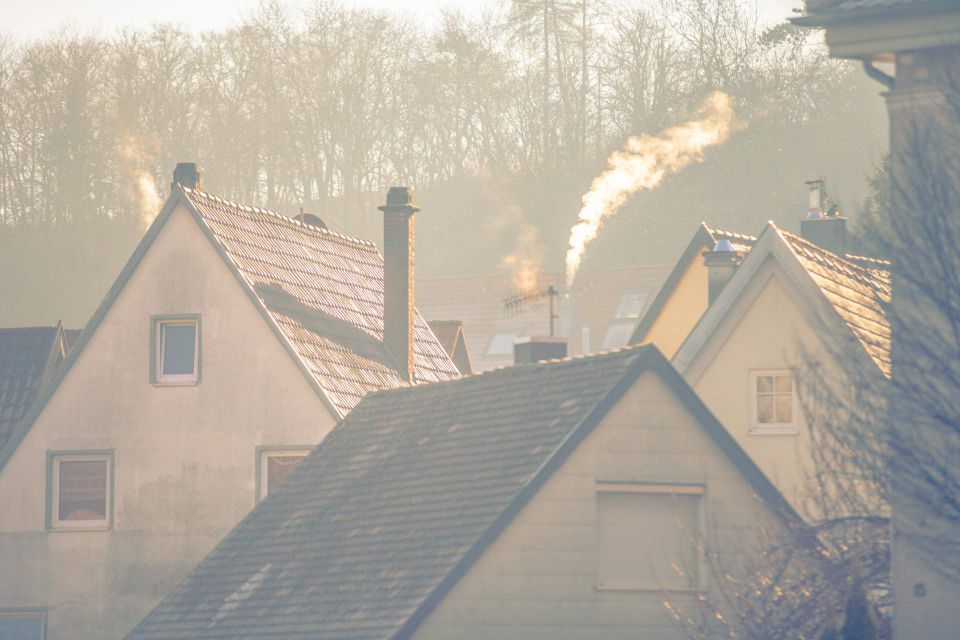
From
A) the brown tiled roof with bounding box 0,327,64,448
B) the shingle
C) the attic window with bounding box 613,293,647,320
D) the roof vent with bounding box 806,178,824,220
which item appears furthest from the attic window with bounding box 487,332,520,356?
the shingle

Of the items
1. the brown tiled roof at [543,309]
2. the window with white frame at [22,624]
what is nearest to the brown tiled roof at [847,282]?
the window with white frame at [22,624]

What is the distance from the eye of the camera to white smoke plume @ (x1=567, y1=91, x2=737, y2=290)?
63719 millimetres

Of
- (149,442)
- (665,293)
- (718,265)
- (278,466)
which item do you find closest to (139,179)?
(665,293)

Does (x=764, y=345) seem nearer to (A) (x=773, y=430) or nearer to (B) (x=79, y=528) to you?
(A) (x=773, y=430)

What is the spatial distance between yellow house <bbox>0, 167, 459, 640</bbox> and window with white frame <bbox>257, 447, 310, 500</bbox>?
0.06 feet

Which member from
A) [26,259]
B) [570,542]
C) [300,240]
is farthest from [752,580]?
[26,259]

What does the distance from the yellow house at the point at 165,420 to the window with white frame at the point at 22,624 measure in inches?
0.8

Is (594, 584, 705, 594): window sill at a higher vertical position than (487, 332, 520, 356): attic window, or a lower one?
lower

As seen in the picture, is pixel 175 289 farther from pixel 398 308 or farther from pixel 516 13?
pixel 516 13

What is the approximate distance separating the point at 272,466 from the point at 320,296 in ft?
9.62

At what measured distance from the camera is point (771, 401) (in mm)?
29797

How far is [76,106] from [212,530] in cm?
3949

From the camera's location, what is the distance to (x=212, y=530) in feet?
109

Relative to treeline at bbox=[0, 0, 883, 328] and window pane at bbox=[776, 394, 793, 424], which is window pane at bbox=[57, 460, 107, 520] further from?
treeline at bbox=[0, 0, 883, 328]
